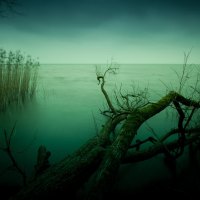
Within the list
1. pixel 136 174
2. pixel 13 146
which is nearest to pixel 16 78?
pixel 13 146

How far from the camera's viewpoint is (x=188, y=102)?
4.28 m

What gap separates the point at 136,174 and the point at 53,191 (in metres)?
2.41

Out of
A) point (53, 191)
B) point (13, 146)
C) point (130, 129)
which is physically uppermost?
point (130, 129)

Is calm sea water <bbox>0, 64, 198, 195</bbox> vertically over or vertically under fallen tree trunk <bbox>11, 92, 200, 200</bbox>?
under

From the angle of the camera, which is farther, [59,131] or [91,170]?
[59,131]

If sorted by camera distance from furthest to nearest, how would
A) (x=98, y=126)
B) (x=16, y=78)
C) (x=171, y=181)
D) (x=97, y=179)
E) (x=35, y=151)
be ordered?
(x=16, y=78) < (x=98, y=126) < (x=35, y=151) < (x=171, y=181) < (x=97, y=179)

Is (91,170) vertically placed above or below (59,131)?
above

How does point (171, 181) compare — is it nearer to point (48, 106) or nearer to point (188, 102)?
point (188, 102)

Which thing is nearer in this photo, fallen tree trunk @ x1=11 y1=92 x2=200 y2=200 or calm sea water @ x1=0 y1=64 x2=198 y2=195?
fallen tree trunk @ x1=11 y1=92 x2=200 y2=200

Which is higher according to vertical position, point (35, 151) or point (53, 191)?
point (53, 191)

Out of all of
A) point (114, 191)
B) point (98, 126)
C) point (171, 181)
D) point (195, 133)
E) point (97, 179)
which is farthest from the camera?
point (98, 126)

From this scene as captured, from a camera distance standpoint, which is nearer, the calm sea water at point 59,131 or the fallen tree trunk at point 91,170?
the fallen tree trunk at point 91,170

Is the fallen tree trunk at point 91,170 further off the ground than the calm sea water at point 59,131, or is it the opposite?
the fallen tree trunk at point 91,170

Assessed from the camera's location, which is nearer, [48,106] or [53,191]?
[53,191]
